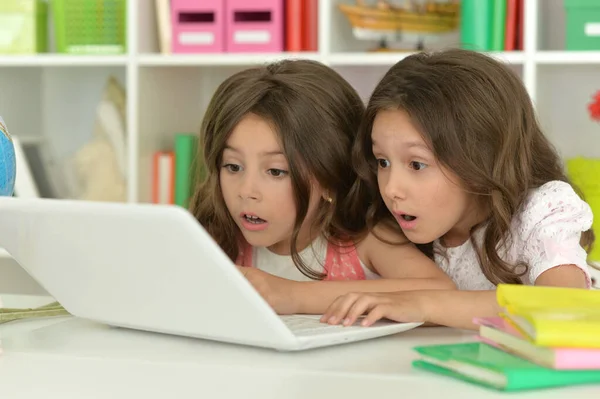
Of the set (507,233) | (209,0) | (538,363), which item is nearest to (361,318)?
(538,363)

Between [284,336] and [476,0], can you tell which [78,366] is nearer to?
[284,336]

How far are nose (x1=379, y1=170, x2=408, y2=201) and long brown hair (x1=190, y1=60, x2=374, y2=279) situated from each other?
0.15 m

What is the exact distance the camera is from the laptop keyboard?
94 cm

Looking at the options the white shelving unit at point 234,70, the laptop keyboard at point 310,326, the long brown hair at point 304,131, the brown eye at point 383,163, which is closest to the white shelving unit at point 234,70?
the white shelving unit at point 234,70

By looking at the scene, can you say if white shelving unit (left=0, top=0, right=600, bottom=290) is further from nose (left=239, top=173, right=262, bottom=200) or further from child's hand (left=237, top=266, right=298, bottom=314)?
child's hand (left=237, top=266, right=298, bottom=314)

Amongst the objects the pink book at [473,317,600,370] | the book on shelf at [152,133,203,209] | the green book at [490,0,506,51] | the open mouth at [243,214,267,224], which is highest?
the green book at [490,0,506,51]

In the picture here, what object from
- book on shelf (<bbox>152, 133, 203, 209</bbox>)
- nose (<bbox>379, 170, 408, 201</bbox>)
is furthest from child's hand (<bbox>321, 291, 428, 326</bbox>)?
book on shelf (<bbox>152, 133, 203, 209</bbox>)

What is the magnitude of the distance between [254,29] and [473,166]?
1296 mm

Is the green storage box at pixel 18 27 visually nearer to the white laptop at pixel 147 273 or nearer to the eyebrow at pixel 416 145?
the eyebrow at pixel 416 145

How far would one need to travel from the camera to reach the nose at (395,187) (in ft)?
4.28

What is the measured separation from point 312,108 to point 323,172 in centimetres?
10

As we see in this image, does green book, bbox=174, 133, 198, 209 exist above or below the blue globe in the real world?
below

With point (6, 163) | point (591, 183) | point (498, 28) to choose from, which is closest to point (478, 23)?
point (498, 28)

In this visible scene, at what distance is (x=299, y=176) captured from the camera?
143 centimetres
